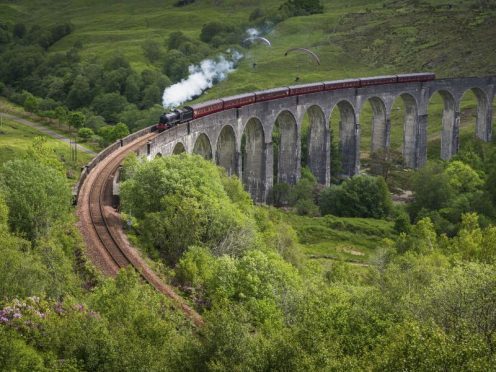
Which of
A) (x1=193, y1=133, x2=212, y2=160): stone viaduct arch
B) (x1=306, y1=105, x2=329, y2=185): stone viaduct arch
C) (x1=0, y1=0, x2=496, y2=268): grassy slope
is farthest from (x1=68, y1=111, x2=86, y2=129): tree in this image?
(x1=193, y1=133, x2=212, y2=160): stone viaduct arch

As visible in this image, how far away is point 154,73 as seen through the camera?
140m

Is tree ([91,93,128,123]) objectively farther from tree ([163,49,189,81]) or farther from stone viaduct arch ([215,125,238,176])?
stone viaduct arch ([215,125,238,176])

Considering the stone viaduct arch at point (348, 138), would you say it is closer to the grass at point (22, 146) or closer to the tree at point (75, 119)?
the grass at point (22, 146)

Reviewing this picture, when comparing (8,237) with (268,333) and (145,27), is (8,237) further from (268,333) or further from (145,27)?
(145,27)

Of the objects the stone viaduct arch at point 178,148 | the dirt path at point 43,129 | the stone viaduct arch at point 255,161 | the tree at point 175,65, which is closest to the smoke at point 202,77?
the tree at point 175,65

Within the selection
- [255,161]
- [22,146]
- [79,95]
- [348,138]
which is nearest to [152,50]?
[79,95]

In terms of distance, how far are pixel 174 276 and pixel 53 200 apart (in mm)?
8892

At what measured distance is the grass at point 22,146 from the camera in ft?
283

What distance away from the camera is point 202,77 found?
147 meters

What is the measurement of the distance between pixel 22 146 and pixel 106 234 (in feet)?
175

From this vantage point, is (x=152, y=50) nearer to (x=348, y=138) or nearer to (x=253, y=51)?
(x=253, y=51)

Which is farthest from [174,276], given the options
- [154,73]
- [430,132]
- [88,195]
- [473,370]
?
[154,73]

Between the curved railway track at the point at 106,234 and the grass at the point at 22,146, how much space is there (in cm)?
2181

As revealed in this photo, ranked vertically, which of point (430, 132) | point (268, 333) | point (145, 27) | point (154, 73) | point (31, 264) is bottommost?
point (268, 333)
